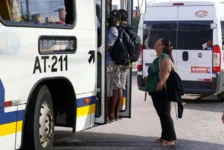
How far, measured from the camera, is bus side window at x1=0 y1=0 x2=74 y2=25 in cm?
563

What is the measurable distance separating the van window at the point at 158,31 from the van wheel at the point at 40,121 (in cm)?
685

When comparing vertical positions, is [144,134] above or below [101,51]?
below

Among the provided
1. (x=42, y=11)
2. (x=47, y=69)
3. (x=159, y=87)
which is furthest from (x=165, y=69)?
(x=42, y=11)

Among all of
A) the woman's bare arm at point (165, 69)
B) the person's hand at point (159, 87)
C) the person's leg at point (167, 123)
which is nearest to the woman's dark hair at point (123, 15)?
the woman's bare arm at point (165, 69)

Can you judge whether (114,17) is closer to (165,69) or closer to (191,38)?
(165,69)

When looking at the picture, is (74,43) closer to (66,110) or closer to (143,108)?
(66,110)

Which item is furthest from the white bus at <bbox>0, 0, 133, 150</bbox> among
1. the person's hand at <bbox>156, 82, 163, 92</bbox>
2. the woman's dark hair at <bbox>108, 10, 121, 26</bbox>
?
the person's hand at <bbox>156, 82, 163, 92</bbox>

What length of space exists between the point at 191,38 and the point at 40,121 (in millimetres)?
7110

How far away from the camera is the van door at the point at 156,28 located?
12836 millimetres

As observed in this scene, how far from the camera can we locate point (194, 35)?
12.6 m

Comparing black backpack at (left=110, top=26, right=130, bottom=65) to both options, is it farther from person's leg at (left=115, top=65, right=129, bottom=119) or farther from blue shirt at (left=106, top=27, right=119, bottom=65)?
person's leg at (left=115, top=65, right=129, bottom=119)

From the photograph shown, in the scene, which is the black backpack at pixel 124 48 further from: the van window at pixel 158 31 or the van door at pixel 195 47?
the van window at pixel 158 31

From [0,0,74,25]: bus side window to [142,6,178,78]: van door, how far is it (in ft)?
21.3

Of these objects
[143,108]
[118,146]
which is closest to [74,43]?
[118,146]
